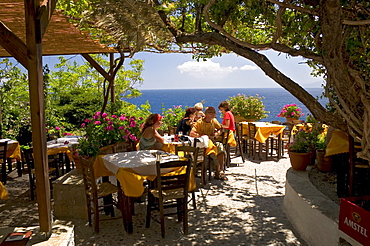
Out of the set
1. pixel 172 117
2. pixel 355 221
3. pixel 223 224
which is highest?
pixel 172 117

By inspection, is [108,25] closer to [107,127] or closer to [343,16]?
[107,127]

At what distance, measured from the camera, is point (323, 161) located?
526 centimetres

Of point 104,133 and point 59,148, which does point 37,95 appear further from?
point 59,148

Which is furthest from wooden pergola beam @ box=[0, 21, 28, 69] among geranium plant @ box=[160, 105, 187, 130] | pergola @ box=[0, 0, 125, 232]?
geranium plant @ box=[160, 105, 187, 130]

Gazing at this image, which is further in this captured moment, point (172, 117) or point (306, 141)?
point (172, 117)

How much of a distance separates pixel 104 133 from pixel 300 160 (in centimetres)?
313

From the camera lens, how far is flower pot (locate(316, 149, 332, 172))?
5.22 meters

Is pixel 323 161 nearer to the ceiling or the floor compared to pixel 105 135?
nearer to the floor

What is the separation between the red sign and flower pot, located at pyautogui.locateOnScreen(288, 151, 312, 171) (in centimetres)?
218

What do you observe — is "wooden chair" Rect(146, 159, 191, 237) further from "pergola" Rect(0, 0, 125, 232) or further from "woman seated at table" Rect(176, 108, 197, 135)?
"woman seated at table" Rect(176, 108, 197, 135)

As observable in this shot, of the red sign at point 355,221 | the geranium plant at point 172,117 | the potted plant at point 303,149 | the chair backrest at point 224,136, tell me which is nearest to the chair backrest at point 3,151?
the chair backrest at point 224,136

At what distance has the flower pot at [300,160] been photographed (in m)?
5.35

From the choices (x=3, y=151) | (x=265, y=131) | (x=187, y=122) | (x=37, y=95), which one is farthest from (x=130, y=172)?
(x=265, y=131)

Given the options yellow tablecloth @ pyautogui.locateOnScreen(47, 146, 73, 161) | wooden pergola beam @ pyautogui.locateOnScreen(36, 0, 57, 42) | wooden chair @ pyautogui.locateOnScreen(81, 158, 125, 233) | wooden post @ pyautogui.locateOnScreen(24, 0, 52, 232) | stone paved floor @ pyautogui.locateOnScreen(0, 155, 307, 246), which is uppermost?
wooden pergola beam @ pyautogui.locateOnScreen(36, 0, 57, 42)
